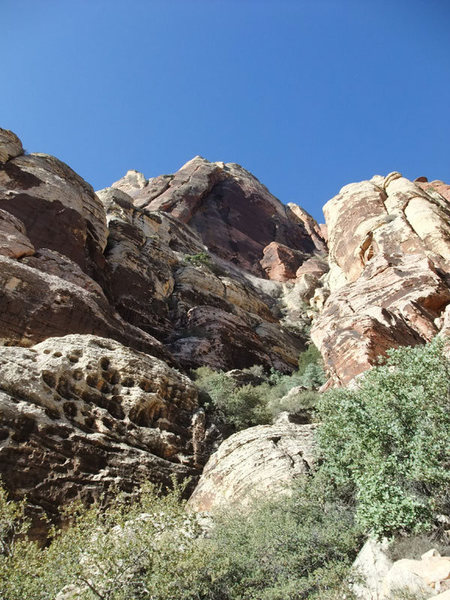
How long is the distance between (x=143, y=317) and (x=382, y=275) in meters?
14.5

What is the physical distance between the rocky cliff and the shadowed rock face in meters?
9.22

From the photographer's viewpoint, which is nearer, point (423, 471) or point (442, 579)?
point (442, 579)

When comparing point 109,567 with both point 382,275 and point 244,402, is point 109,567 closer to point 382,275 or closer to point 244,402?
point 244,402

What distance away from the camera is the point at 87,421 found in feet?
42.2

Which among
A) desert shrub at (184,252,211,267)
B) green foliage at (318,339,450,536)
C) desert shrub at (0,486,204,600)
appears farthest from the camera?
desert shrub at (184,252,211,267)

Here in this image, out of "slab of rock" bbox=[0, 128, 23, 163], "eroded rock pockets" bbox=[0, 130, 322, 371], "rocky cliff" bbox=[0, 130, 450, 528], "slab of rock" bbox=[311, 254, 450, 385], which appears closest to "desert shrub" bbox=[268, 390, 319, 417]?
"slab of rock" bbox=[311, 254, 450, 385]

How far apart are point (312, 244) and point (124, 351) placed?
64.1m

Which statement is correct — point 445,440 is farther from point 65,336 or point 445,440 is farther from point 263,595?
point 65,336

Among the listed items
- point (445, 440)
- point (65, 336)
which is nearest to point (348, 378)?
point (445, 440)

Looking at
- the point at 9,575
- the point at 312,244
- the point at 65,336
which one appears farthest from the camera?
the point at 312,244

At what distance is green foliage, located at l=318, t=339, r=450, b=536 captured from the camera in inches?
334

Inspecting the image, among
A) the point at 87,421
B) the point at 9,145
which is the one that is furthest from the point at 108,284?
the point at 87,421

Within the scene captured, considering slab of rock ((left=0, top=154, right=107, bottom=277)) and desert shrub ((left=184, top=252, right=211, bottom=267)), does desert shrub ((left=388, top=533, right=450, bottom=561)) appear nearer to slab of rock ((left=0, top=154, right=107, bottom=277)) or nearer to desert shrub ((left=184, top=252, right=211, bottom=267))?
slab of rock ((left=0, top=154, right=107, bottom=277))

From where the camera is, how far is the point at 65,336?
50.7ft
